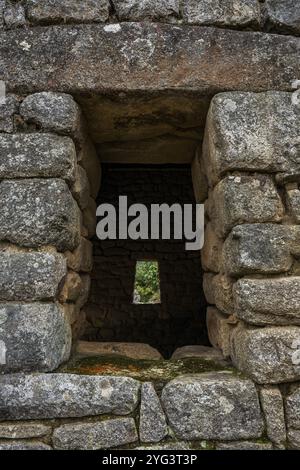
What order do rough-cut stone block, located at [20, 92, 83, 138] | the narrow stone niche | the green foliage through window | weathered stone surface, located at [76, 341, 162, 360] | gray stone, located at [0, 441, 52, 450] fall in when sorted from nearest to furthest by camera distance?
gray stone, located at [0, 441, 52, 450] → rough-cut stone block, located at [20, 92, 83, 138] → weathered stone surface, located at [76, 341, 162, 360] → the narrow stone niche → the green foliage through window

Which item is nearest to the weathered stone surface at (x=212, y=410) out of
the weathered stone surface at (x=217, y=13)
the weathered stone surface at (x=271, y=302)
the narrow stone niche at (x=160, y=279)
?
the weathered stone surface at (x=271, y=302)

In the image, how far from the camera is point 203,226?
8.51 feet

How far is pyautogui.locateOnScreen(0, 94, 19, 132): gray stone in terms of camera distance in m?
2.02

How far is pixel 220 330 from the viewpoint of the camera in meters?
2.25

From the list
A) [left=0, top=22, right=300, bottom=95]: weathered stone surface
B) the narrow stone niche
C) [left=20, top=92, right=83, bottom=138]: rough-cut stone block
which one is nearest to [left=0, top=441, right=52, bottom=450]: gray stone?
[left=20, top=92, right=83, bottom=138]: rough-cut stone block

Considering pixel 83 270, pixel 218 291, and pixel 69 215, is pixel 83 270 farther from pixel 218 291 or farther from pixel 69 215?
pixel 218 291

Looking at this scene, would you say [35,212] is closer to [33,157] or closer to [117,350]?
[33,157]

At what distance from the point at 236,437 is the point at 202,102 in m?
1.63

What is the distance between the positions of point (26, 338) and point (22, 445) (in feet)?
1.43

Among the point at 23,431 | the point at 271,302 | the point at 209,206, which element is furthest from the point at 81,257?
the point at 271,302

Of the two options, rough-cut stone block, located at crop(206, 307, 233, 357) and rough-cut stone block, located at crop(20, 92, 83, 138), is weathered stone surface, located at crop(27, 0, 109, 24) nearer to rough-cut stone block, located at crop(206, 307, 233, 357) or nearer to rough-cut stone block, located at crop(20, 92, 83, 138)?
rough-cut stone block, located at crop(20, 92, 83, 138)

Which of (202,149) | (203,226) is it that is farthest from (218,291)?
(202,149)

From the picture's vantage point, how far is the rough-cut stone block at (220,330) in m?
2.15

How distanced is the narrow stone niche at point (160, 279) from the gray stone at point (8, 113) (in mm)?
4860
